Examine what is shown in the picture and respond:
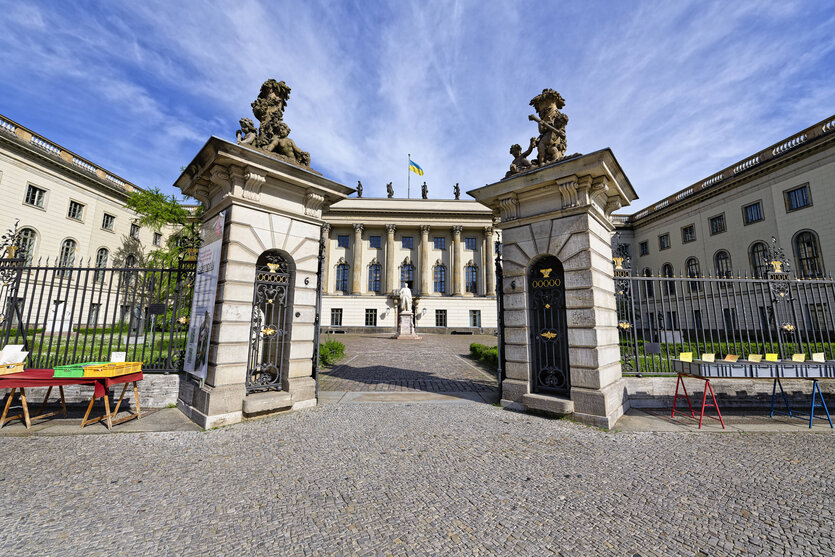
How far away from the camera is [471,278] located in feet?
137

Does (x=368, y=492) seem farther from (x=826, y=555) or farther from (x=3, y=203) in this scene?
(x=3, y=203)

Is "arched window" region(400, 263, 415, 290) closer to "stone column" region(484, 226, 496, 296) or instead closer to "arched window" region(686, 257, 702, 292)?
"stone column" region(484, 226, 496, 296)

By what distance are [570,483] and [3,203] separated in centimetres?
3446

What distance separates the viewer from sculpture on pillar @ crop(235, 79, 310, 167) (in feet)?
21.6

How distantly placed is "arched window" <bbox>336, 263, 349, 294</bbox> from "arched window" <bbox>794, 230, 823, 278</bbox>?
125 feet

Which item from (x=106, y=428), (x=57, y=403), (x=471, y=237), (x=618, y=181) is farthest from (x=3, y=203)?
(x=471, y=237)

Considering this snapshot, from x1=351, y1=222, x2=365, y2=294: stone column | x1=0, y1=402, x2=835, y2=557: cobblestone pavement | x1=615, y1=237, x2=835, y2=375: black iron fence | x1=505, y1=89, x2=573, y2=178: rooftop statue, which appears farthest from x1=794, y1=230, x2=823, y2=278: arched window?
x1=351, y1=222, x2=365, y2=294: stone column

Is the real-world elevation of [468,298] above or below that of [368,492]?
above

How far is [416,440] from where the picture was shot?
485 cm

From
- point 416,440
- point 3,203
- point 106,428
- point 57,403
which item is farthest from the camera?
point 3,203

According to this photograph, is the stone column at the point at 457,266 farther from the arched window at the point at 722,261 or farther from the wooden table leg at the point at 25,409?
the wooden table leg at the point at 25,409

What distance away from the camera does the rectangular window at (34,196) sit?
2331cm

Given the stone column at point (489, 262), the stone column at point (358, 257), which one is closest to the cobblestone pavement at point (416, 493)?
the stone column at point (489, 262)

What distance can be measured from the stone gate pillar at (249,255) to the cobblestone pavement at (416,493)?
76 cm
